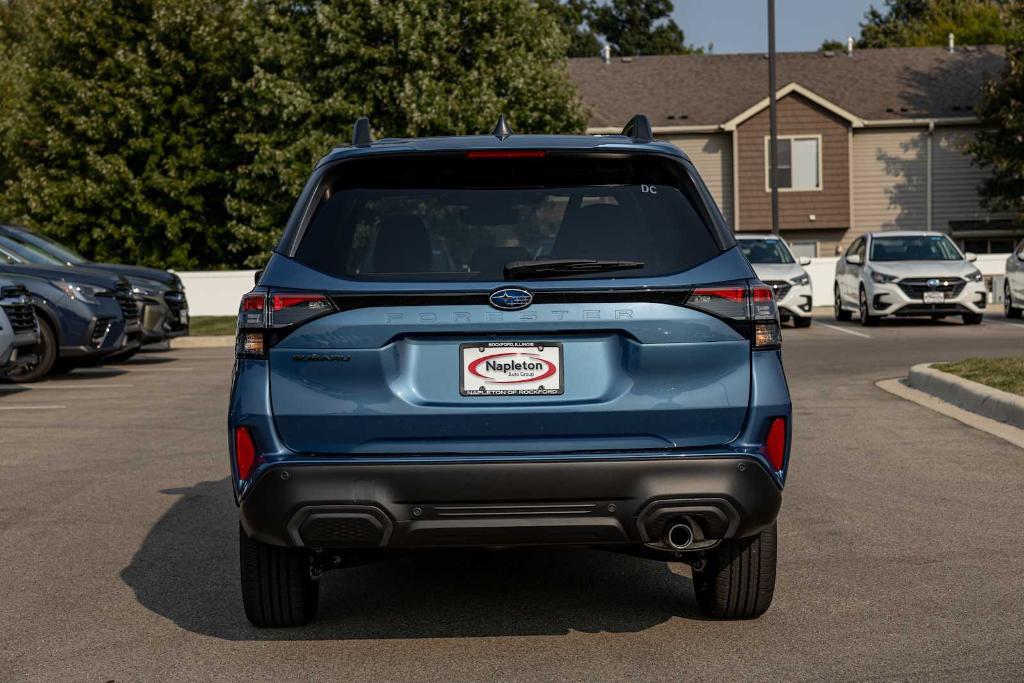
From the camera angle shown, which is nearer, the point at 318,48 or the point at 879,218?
the point at 318,48

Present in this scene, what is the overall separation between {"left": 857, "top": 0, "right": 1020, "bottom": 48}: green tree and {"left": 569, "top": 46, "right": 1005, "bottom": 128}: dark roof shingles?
5588 millimetres

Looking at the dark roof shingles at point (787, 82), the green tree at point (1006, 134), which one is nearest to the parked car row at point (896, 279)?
the green tree at point (1006, 134)

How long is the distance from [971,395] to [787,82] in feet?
121

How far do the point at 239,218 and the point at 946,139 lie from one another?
2150cm

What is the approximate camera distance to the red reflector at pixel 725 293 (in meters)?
5.27

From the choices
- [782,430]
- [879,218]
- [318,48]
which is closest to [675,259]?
[782,430]

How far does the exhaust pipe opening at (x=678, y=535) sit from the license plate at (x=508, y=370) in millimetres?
611

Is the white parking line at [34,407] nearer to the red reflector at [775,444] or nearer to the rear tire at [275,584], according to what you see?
the rear tire at [275,584]

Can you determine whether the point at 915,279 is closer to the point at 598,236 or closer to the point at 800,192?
the point at 800,192

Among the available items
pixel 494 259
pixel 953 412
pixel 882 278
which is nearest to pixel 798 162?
pixel 882 278

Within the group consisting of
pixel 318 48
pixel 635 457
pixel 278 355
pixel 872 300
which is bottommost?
A: pixel 872 300

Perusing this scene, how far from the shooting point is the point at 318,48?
3934 centimetres

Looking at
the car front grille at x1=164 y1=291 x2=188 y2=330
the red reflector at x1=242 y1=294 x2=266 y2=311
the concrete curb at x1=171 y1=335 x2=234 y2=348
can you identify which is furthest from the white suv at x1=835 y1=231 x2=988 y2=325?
the red reflector at x1=242 y1=294 x2=266 y2=311

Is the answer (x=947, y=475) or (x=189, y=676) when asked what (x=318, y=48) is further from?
(x=189, y=676)
